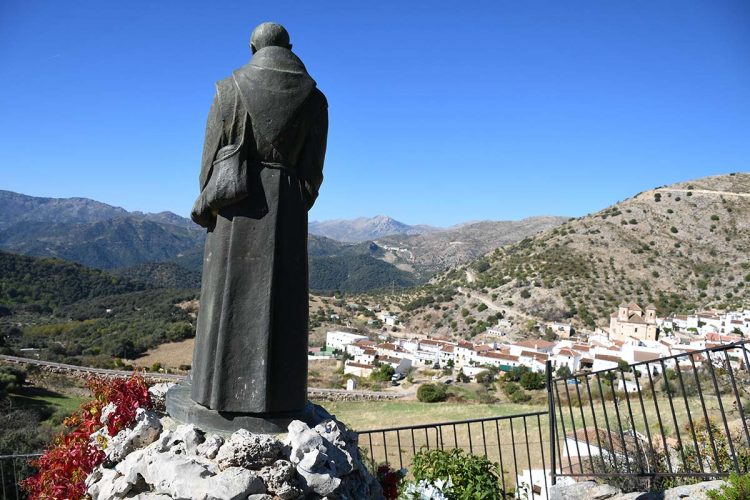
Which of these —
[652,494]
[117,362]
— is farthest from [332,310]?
[652,494]

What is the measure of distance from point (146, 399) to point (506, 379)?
3757cm

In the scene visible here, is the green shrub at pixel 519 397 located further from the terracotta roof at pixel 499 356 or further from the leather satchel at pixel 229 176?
the leather satchel at pixel 229 176

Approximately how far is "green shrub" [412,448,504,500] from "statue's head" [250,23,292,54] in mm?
4104

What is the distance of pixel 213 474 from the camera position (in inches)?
131

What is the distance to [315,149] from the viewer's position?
442 centimetres

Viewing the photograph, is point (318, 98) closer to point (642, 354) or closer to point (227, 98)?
point (227, 98)

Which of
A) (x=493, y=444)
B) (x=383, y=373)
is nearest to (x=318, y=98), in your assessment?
(x=493, y=444)

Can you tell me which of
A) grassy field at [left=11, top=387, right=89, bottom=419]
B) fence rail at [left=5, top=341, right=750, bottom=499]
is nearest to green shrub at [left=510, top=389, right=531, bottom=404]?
fence rail at [left=5, top=341, right=750, bottom=499]

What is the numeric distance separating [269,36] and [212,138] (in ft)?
3.26

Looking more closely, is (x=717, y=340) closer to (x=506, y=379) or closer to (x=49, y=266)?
(x=506, y=379)

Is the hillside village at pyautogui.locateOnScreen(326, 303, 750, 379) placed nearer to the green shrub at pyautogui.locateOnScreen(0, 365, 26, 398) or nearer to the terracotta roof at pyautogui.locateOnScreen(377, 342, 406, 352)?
the terracotta roof at pyautogui.locateOnScreen(377, 342, 406, 352)

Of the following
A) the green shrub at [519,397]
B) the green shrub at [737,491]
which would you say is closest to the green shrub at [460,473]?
the green shrub at [737,491]

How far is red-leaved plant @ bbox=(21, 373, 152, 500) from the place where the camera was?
12.5ft

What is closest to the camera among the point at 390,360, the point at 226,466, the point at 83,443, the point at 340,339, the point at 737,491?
the point at 226,466
